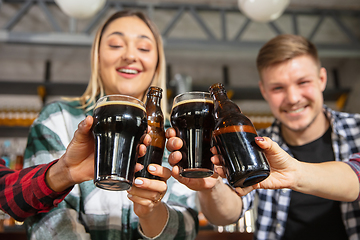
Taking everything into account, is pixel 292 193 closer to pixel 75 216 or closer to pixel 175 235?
pixel 175 235

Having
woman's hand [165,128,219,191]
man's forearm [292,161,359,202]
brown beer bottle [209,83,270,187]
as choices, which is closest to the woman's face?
woman's hand [165,128,219,191]

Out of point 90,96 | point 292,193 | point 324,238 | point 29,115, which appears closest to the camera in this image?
point 90,96

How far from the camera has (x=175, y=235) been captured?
973 mm

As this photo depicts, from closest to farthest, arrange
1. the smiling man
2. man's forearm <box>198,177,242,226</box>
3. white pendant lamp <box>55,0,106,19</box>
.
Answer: man's forearm <box>198,177,242,226</box>
the smiling man
white pendant lamp <box>55,0,106,19</box>

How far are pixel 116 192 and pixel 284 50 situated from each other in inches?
41.7

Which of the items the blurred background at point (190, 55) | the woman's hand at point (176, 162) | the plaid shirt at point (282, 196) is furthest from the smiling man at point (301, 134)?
the blurred background at point (190, 55)

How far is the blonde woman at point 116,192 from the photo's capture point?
2.87 ft

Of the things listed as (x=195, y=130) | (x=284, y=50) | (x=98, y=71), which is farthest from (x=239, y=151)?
(x=284, y=50)

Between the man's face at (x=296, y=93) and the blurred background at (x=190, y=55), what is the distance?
2.23m

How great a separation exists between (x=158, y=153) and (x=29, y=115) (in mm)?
3907

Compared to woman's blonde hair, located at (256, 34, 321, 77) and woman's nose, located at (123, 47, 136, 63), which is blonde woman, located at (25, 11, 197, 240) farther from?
woman's blonde hair, located at (256, 34, 321, 77)

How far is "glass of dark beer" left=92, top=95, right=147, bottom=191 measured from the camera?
63 centimetres

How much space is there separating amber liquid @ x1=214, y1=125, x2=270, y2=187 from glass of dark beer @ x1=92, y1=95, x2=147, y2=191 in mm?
193

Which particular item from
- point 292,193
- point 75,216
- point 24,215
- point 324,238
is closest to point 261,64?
point 292,193
